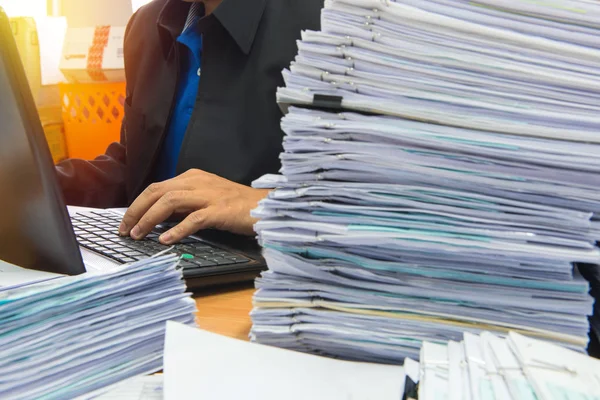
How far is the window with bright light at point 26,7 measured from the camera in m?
2.54

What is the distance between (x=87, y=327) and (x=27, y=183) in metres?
0.13

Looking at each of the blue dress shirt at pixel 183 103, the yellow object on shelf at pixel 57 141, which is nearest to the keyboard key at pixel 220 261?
the blue dress shirt at pixel 183 103

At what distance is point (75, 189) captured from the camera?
1.38 meters

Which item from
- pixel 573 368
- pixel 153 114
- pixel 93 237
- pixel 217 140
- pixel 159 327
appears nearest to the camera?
pixel 573 368

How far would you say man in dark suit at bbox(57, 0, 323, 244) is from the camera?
870mm

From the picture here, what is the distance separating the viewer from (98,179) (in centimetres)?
143

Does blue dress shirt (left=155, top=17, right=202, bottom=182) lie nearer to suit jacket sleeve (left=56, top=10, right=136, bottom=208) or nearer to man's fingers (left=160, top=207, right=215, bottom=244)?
suit jacket sleeve (left=56, top=10, right=136, bottom=208)

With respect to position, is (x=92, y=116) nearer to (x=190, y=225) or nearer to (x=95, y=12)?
(x=95, y=12)

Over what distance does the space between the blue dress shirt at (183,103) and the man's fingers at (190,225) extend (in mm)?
508

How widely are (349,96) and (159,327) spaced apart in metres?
0.26

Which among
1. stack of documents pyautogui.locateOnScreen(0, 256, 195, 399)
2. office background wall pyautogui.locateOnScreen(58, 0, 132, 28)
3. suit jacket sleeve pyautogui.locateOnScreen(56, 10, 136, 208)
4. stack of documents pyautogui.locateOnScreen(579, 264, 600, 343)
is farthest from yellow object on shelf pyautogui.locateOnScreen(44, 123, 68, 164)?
stack of documents pyautogui.locateOnScreen(579, 264, 600, 343)

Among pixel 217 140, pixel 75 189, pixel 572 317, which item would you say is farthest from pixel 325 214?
pixel 75 189

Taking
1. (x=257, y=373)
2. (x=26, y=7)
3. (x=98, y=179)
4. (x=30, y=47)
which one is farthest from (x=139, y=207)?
(x=26, y=7)

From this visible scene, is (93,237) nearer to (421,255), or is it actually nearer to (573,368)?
(421,255)
